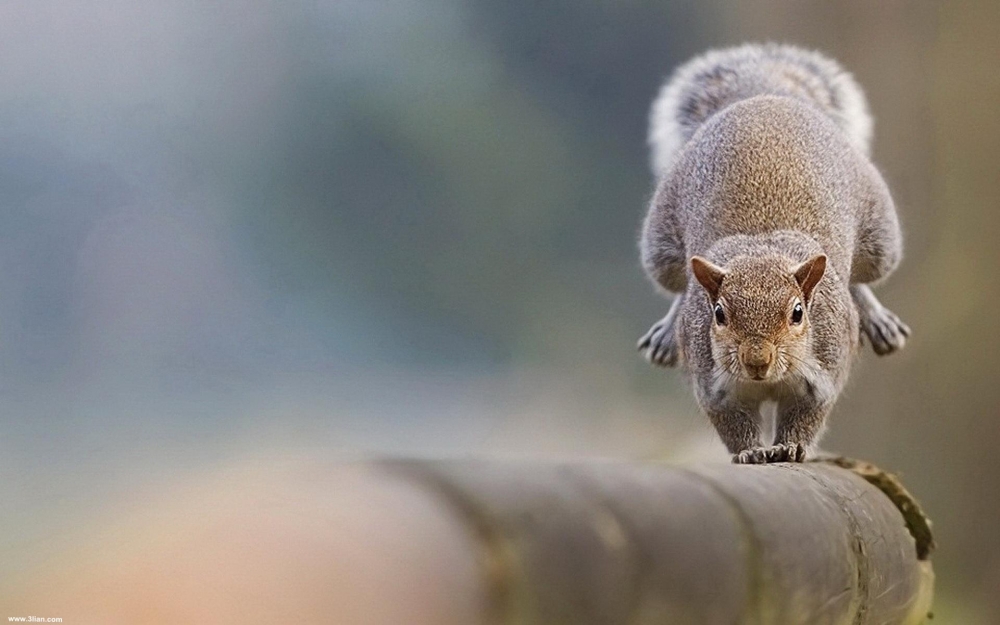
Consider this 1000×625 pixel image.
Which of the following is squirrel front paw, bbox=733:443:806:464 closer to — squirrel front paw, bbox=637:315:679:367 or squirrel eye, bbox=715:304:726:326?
squirrel eye, bbox=715:304:726:326

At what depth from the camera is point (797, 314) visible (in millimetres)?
1303

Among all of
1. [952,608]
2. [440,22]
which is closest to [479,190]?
[440,22]

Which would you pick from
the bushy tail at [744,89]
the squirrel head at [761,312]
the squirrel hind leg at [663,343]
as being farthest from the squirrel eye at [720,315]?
the bushy tail at [744,89]

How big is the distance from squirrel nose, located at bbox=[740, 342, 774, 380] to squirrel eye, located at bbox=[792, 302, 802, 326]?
5 cm

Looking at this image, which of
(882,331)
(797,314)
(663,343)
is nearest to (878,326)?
(882,331)

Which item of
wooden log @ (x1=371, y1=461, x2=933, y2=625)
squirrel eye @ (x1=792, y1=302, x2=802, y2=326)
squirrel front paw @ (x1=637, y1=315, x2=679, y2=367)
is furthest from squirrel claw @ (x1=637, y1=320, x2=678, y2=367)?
wooden log @ (x1=371, y1=461, x2=933, y2=625)

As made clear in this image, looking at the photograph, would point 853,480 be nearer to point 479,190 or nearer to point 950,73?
point 950,73

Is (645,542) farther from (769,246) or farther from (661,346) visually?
(661,346)

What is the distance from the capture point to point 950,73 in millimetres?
2320

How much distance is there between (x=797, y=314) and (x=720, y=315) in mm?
83

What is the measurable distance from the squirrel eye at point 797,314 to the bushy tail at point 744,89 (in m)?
0.58

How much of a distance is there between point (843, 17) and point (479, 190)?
0.85 meters

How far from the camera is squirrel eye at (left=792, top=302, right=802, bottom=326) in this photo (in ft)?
4.25

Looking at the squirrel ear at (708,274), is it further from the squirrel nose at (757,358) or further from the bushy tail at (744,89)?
the bushy tail at (744,89)
